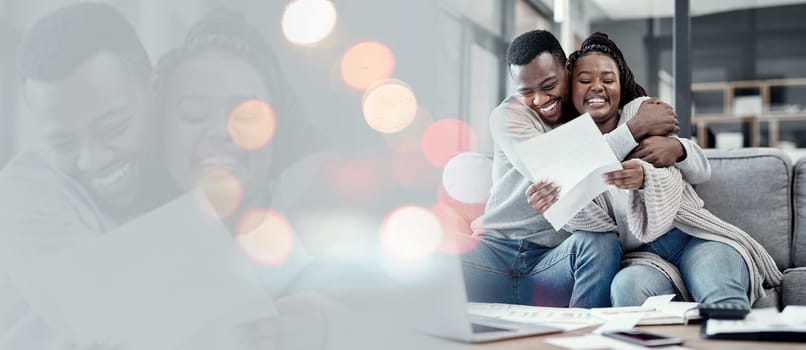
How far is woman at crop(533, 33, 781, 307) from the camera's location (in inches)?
53.6

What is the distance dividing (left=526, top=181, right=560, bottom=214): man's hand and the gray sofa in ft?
1.84

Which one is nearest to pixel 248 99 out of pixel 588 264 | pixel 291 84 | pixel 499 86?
pixel 291 84

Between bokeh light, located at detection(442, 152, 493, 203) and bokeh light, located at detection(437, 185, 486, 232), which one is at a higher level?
bokeh light, located at detection(442, 152, 493, 203)

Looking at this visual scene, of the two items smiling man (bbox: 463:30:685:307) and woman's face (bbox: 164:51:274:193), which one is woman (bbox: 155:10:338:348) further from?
smiling man (bbox: 463:30:685:307)

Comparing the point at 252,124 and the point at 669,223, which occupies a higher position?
the point at 252,124

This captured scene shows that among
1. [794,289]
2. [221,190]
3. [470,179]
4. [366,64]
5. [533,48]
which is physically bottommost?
[794,289]

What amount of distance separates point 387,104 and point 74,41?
252mm

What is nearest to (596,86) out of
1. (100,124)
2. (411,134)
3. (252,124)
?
(411,134)

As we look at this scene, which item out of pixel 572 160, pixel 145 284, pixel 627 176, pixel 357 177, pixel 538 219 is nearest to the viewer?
pixel 145 284

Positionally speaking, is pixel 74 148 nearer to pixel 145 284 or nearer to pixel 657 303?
pixel 145 284

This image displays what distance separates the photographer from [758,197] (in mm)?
1693

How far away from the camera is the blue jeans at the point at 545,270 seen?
145 centimetres

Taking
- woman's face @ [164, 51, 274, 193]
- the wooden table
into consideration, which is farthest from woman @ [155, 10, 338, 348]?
the wooden table

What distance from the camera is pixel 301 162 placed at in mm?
591
